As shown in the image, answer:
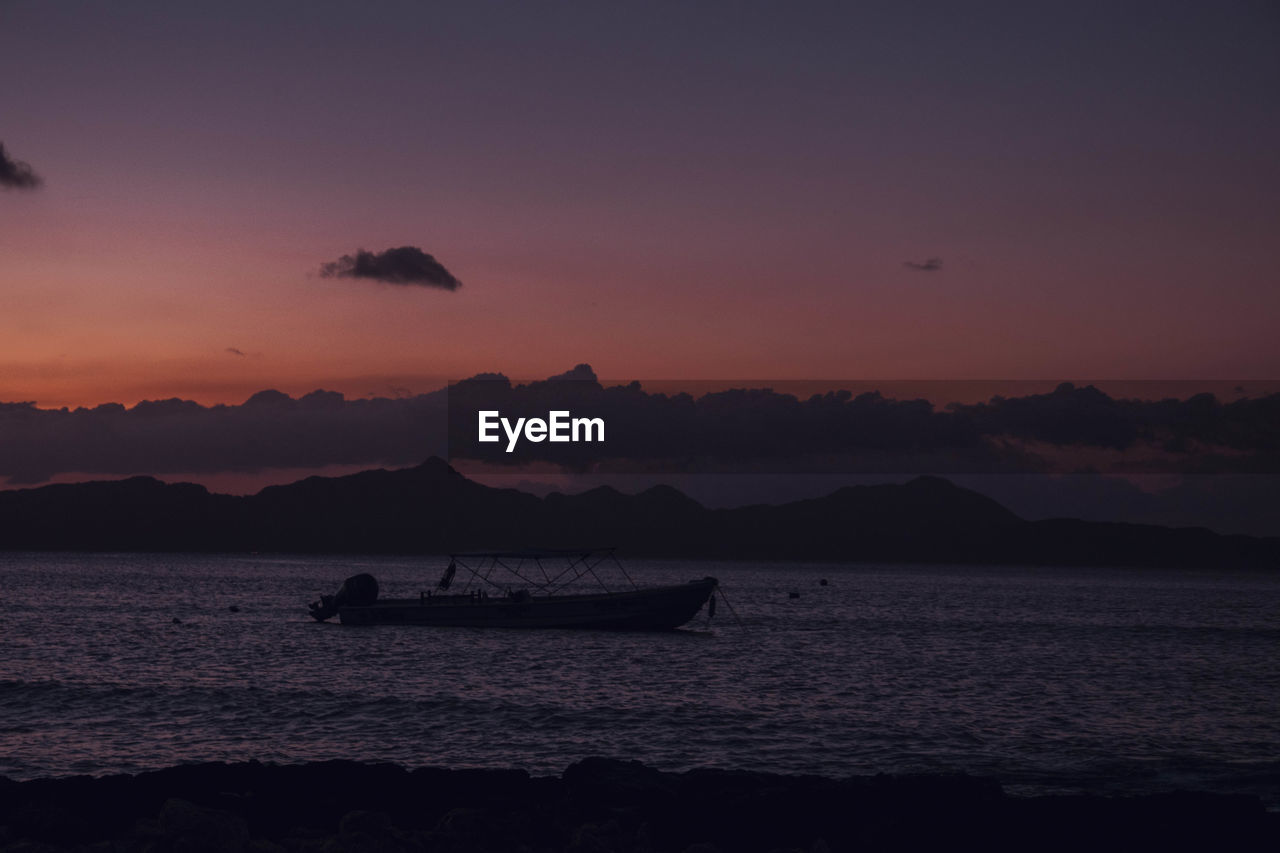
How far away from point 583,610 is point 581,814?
1986 inches

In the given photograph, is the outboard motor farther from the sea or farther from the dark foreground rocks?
the dark foreground rocks

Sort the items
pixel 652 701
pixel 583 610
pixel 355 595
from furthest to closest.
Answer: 1. pixel 355 595
2. pixel 583 610
3. pixel 652 701

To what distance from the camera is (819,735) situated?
3522cm

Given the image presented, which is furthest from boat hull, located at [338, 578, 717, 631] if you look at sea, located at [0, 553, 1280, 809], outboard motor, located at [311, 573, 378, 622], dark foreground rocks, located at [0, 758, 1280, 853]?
dark foreground rocks, located at [0, 758, 1280, 853]

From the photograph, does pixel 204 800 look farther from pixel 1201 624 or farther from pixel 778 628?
pixel 1201 624

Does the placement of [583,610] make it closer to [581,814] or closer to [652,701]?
[652,701]

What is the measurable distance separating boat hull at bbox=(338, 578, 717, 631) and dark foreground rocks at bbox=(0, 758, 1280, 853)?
152ft

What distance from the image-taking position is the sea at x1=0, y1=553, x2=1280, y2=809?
101 ft

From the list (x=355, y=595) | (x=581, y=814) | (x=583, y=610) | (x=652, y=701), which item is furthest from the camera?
(x=355, y=595)

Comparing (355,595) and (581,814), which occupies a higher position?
(581,814)

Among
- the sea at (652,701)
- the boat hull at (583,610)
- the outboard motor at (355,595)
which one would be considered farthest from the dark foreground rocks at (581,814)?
the outboard motor at (355,595)

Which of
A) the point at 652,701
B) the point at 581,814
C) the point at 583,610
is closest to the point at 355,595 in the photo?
the point at 583,610

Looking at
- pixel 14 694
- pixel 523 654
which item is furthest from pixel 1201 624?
pixel 14 694

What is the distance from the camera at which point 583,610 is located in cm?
7075
